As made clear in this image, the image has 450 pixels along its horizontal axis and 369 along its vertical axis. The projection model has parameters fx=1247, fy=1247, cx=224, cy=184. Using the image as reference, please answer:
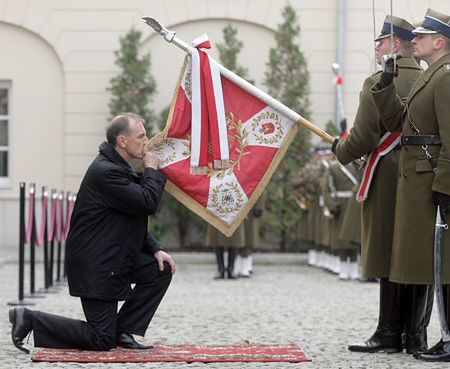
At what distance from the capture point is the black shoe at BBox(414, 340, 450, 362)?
23.3 ft

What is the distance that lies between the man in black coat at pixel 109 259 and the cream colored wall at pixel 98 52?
1313 centimetres

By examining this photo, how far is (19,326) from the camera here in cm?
733

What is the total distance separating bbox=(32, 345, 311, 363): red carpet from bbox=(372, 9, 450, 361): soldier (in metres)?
0.83

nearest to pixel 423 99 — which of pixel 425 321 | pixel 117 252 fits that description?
pixel 425 321

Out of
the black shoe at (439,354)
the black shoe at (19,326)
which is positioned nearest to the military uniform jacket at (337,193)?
the black shoe at (439,354)

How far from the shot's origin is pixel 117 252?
7.34m

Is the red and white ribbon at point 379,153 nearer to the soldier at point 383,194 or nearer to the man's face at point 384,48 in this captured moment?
the soldier at point 383,194

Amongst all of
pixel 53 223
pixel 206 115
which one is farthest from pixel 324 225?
pixel 206 115

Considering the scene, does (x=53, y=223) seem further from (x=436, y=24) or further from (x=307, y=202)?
(x=436, y=24)

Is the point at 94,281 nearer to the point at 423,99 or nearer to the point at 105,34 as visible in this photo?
the point at 423,99

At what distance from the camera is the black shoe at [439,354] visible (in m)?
7.10

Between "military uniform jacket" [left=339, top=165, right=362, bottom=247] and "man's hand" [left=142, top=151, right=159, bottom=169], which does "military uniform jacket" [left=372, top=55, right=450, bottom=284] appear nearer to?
"man's hand" [left=142, top=151, right=159, bottom=169]

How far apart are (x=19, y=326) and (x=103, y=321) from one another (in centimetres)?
49

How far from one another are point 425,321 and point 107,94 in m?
13.8
